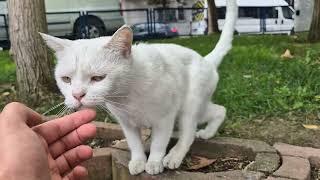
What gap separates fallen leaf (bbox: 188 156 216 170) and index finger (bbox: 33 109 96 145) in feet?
3.35

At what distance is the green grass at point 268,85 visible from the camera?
12.7ft

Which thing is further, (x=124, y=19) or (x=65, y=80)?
(x=124, y=19)

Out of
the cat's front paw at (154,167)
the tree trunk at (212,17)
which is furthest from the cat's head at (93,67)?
the tree trunk at (212,17)

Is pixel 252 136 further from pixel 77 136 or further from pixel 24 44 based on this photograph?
pixel 24 44

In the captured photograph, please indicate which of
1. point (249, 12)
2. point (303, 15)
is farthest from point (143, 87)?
point (249, 12)

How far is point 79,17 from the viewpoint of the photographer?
1369 centimetres

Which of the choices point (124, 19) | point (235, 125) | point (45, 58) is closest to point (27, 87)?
point (45, 58)

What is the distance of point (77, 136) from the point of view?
2.09 m

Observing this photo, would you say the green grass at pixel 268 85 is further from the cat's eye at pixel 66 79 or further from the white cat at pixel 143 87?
the cat's eye at pixel 66 79

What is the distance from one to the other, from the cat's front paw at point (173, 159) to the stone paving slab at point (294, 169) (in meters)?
0.51

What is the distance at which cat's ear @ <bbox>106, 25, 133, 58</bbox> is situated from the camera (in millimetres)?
2240

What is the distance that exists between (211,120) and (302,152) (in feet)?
1.93

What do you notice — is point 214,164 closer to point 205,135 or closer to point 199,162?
point 199,162

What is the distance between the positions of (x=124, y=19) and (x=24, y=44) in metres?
10.7
